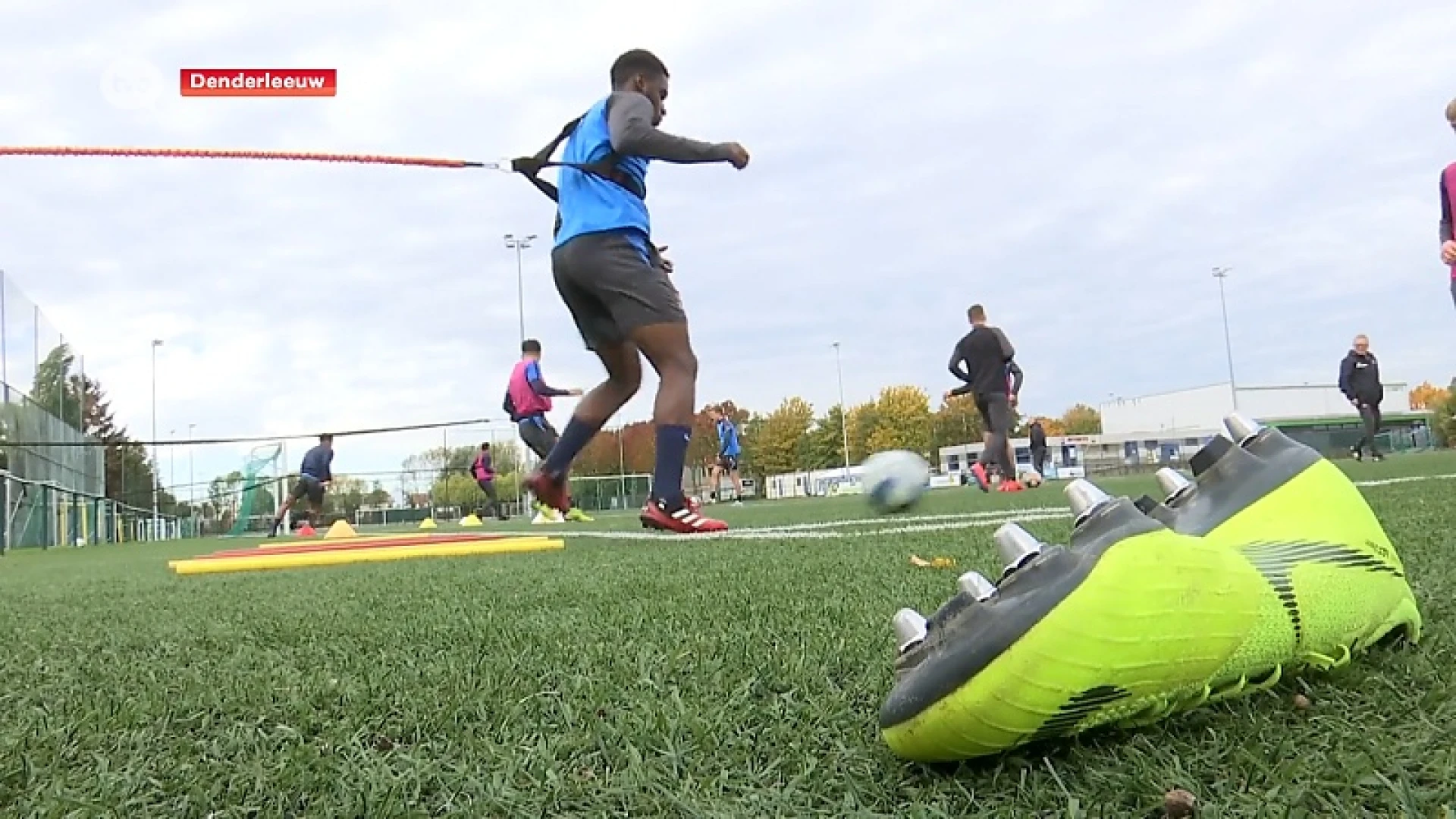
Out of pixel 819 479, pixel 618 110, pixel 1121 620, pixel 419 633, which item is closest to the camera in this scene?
pixel 1121 620

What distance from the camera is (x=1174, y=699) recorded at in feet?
3.15

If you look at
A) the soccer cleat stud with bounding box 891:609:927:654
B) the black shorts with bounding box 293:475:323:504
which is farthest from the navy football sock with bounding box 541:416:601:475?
the black shorts with bounding box 293:475:323:504

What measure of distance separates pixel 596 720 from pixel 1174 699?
637 millimetres

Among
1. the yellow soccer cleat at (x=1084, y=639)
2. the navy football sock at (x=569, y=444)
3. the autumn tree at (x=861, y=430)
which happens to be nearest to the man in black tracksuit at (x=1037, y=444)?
the navy football sock at (x=569, y=444)

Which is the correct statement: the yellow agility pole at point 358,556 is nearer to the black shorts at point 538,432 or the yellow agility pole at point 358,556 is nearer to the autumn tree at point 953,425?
the black shorts at point 538,432

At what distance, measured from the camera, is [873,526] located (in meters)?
5.22

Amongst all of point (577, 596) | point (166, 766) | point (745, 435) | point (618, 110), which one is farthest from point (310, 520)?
point (745, 435)

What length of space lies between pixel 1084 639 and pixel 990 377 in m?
10.9

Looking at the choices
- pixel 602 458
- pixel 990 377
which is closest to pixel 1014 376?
pixel 990 377

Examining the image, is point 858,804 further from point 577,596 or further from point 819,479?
point 819,479

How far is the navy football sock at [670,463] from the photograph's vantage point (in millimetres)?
4593

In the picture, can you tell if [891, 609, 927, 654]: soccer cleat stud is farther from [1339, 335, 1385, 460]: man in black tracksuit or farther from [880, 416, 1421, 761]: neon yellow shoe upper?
[1339, 335, 1385, 460]: man in black tracksuit

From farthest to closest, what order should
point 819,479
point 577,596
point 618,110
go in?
point 819,479, point 618,110, point 577,596

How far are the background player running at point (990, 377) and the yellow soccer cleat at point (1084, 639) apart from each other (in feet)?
34.1
